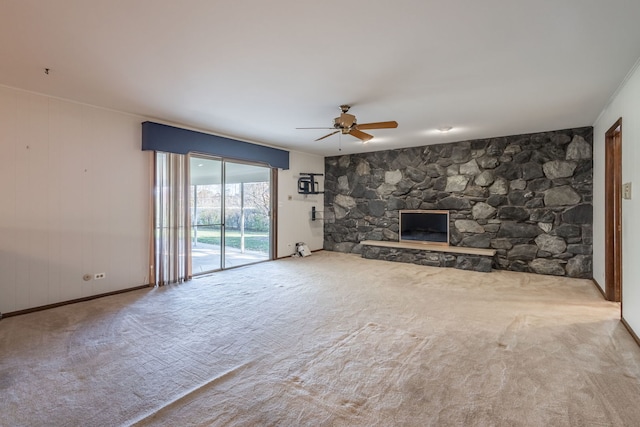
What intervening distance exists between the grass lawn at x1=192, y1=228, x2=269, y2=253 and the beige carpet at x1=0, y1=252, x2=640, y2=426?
148 centimetres

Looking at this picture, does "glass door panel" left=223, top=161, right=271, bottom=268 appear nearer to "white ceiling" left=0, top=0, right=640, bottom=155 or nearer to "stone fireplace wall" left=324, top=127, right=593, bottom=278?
"white ceiling" left=0, top=0, right=640, bottom=155

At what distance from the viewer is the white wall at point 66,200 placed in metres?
3.42

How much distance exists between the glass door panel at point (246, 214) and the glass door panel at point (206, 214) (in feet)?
0.44

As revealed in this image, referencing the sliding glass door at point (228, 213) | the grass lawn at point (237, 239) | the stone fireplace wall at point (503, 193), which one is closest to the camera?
the stone fireplace wall at point (503, 193)

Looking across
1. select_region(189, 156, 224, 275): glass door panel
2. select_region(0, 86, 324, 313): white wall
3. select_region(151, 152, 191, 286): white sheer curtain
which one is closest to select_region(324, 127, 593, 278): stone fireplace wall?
select_region(189, 156, 224, 275): glass door panel

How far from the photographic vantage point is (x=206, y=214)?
5516mm

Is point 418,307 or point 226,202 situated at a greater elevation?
point 226,202

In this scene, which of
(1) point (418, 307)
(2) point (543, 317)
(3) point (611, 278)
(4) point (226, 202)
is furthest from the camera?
(4) point (226, 202)

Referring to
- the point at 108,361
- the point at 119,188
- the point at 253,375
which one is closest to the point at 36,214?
the point at 119,188

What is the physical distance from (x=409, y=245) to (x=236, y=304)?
405 cm

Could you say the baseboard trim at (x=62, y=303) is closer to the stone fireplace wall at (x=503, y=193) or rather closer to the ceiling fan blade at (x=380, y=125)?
the ceiling fan blade at (x=380, y=125)

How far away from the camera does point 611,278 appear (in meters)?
4.03

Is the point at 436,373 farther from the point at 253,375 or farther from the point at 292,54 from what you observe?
the point at 292,54

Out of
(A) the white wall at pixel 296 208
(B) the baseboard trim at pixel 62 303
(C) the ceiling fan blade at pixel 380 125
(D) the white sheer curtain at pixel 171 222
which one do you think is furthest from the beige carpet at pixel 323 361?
(A) the white wall at pixel 296 208
